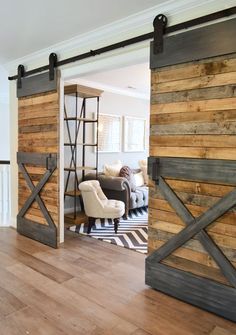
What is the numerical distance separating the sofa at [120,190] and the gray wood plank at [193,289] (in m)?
2.43

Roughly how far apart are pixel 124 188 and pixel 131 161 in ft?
6.45

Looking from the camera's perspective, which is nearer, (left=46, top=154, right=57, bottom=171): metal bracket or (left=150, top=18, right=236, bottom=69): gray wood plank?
(left=150, top=18, right=236, bottom=69): gray wood plank

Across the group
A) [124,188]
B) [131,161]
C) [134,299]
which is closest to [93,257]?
[134,299]

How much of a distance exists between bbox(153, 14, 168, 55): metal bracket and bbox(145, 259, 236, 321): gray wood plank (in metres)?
1.98

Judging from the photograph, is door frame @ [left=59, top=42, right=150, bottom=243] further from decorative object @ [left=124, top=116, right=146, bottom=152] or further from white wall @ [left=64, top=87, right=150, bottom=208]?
decorative object @ [left=124, top=116, right=146, bottom=152]

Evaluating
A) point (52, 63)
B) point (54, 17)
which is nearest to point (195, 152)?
point (54, 17)

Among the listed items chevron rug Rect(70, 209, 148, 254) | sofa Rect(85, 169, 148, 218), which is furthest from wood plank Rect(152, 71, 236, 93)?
sofa Rect(85, 169, 148, 218)

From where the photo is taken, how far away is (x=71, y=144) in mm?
5215

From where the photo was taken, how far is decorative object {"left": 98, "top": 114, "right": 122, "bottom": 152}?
606 centimetres

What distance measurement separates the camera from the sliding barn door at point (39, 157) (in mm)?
3717

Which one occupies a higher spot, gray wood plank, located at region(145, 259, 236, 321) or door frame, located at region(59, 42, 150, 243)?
door frame, located at region(59, 42, 150, 243)

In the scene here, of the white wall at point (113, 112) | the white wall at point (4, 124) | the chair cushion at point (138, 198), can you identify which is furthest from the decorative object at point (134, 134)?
the white wall at point (4, 124)

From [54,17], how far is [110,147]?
3.74 m

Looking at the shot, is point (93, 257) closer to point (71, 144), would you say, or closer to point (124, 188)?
point (124, 188)
